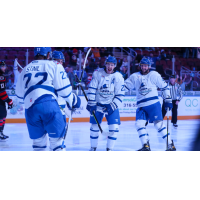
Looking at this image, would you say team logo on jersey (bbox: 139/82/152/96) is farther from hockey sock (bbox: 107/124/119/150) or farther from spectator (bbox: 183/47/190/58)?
spectator (bbox: 183/47/190/58)

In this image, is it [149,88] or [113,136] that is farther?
[149,88]

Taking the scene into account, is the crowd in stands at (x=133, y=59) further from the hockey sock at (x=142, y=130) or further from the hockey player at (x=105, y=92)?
the hockey sock at (x=142, y=130)

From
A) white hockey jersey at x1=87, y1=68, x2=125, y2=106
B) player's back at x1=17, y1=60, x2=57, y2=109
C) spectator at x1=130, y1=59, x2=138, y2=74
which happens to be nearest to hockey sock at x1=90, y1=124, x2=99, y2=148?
white hockey jersey at x1=87, y1=68, x2=125, y2=106

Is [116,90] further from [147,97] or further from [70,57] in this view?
[70,57]

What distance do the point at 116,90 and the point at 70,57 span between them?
10.8ft

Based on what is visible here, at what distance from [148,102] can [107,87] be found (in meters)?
0.58

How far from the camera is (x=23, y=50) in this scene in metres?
5.96

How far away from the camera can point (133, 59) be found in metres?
6.63

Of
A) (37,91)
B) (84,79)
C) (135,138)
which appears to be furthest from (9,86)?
(37,91)

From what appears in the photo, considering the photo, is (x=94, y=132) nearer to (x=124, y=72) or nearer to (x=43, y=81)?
(x=43, y=81)

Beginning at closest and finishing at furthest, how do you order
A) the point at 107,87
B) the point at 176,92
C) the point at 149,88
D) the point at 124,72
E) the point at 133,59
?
the point at 107,87, the point at 149,88, the point at 176,92, the point at 124,72, the point at 133,59

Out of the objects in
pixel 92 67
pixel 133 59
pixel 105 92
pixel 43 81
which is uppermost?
pixel 133 59

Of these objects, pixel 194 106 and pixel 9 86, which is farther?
pixel 194 106

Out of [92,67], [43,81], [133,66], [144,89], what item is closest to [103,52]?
[92,67]
